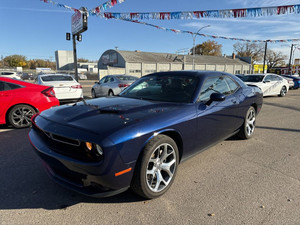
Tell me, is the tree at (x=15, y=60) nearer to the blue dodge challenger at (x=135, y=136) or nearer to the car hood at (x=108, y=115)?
the car hood at (x=108, y=115)

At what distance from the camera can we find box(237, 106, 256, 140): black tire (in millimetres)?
4289

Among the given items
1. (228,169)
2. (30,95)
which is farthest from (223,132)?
(30,95)

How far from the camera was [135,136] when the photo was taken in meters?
2.08

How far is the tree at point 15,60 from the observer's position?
85.8 metres

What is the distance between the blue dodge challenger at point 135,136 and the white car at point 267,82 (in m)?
8.73

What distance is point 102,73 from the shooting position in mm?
38031

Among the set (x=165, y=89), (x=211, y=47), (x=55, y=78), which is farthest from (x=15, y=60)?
(x=165, y=89)

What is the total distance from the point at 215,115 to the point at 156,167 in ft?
4.46

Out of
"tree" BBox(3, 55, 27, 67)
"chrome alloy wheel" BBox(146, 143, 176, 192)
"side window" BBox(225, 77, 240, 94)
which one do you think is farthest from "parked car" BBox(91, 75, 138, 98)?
"tree" BBox(3, 55, 27, 67)

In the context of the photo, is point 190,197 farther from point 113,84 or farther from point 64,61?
point 64,61

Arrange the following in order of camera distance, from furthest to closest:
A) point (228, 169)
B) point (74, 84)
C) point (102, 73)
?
point (102, 73) → point (74, 84) → point (228, 169)

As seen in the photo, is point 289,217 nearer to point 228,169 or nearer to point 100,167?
point 228,169

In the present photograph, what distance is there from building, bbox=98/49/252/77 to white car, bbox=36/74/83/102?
29917 mm

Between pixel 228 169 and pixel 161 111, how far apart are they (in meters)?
1.52
